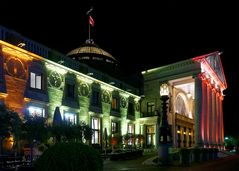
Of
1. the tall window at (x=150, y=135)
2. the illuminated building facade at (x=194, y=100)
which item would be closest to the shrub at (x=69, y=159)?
the illuminated building facade at (x=194, y=100)

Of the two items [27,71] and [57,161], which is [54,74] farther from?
[57,161]

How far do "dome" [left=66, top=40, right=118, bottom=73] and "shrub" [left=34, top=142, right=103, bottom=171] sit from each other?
166 feet

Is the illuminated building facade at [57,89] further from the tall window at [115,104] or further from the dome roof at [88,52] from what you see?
the dome roof at [88,52]

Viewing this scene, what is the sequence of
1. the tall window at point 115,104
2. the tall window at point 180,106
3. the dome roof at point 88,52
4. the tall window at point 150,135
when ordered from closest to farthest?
the tall window at point 115,104
the tall window at point 150,135
the dome roof at point 88,52
the tall window at point 180,106

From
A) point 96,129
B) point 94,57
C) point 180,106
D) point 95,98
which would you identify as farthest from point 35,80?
point 180,106

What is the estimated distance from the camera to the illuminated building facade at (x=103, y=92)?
99.2 ft

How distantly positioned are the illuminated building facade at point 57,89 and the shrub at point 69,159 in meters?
18.9

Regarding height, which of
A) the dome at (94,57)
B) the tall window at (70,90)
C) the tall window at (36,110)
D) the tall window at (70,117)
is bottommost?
the tall window at (70,117)

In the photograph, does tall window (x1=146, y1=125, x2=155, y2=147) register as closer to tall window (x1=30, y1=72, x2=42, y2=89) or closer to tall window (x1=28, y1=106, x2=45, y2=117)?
tall window (x1=28, y1=106, x2=45, y2=117)

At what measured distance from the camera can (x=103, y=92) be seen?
45.3m

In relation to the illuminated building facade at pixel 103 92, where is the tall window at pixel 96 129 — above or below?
below

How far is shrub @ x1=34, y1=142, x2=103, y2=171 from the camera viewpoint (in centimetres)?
1011

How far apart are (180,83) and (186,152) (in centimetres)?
3312

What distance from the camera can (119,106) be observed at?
49.6 metres
